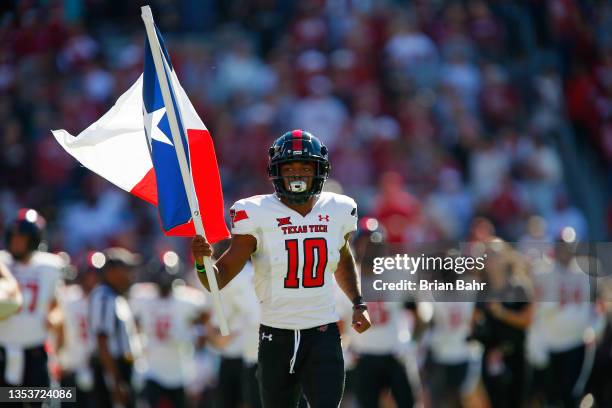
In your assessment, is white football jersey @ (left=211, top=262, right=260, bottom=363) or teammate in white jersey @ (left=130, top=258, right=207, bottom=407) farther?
teammate in white jersey @ (left=130, top=258, right=207, bottom=407)

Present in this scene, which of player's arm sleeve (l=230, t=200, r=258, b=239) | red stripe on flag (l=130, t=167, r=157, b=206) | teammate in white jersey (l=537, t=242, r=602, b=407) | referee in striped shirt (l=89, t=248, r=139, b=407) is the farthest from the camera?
teammate in white jersey (l=537, t=242, r=602, b=407)

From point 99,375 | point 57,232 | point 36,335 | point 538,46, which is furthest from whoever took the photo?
point 538,46

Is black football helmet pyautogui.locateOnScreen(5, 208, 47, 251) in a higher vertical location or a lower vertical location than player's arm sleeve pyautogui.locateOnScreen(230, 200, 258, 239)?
higher

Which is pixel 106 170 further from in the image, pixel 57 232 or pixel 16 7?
pixel 16 7

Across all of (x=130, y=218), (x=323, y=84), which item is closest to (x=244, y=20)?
(x=323, y=84)

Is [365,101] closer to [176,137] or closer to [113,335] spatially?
[113,335]

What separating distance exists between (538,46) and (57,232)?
255 inches

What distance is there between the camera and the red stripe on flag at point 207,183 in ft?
21.8

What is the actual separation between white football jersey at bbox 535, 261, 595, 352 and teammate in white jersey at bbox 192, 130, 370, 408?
5651mm

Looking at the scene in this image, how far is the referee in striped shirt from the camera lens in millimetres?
10219

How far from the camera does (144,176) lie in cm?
656

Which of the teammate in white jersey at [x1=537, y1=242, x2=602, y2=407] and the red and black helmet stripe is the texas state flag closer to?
the red and black helmet stripe

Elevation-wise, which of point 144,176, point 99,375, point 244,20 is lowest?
point 99,375

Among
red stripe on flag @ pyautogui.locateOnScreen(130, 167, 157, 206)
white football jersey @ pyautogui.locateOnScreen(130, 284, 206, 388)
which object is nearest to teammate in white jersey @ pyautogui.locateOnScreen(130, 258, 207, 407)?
white football jersey @ pyautogui.locateOnScreen(130, 284, 206, 388)
